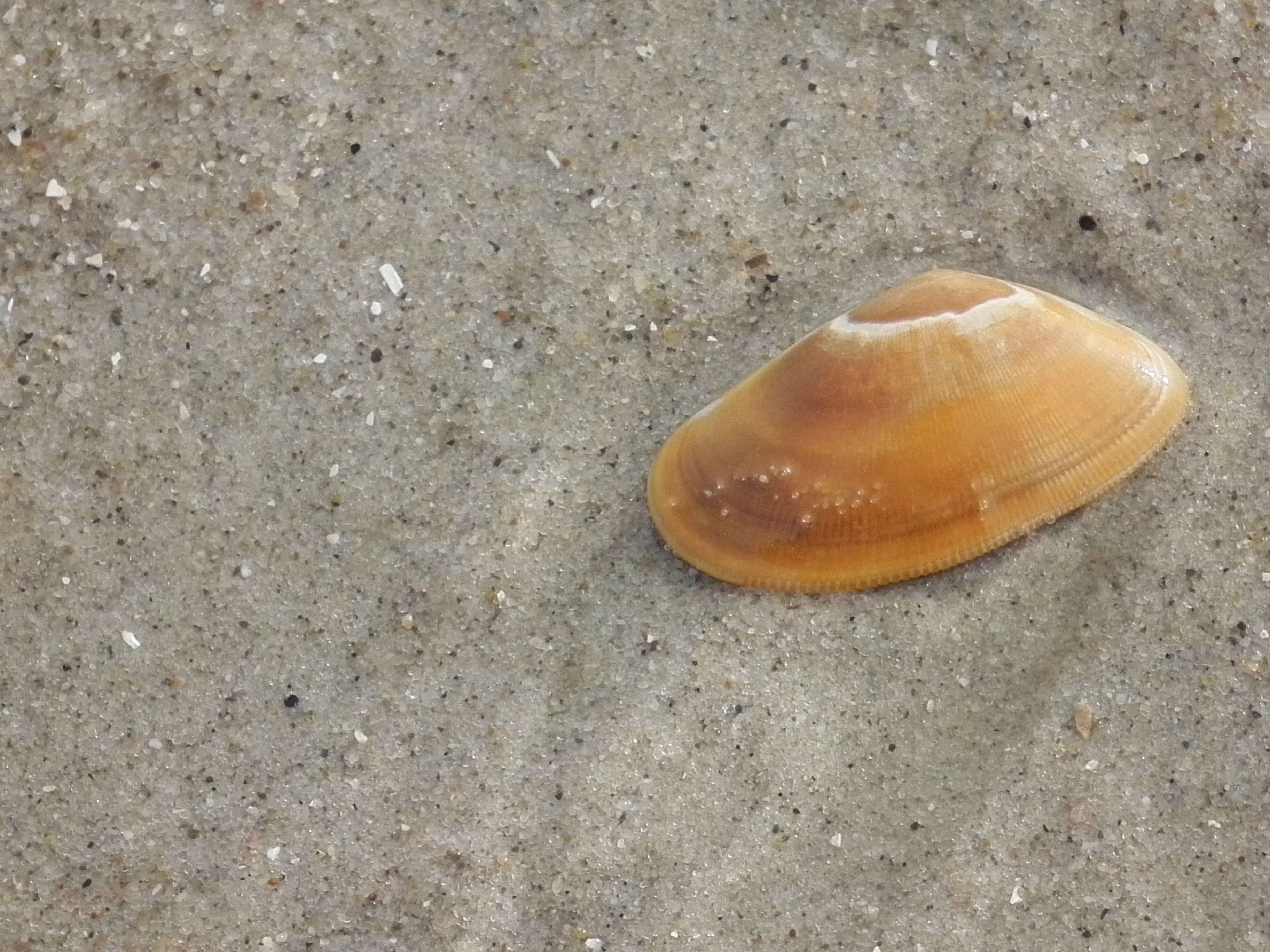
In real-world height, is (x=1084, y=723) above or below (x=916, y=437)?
below

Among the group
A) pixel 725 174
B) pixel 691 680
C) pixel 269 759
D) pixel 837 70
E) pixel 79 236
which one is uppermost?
pixel 837 70

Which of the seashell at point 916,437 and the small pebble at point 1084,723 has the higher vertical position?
the seashell at point 916,437

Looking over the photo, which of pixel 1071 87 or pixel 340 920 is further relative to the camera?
pixel 1071 87

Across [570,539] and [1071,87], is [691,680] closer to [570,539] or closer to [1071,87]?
[570,539]

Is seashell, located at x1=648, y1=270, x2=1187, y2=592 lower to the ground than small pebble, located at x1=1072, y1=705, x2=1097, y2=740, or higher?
higher

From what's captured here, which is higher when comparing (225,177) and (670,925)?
(225,177)

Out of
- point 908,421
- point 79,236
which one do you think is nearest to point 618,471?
point 908,421
